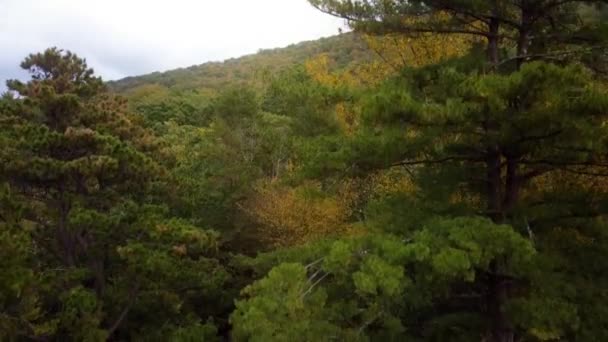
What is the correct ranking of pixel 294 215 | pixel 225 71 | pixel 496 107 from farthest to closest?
pixel 225 71 → pixel 294 215 → pixel 496 107

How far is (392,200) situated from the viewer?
317 inches

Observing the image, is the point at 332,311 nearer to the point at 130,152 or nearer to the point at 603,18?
the point at 603,18

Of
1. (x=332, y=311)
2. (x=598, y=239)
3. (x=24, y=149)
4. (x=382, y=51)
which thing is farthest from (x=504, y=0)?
(x=24, y=149)

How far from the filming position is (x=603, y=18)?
24.9 feet

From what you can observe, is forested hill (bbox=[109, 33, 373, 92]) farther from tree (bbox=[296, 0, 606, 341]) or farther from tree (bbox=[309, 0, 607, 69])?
tree (bbox=[296, 0, 606, 341])

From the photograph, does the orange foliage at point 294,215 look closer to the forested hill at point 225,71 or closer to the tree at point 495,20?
the tree at point 495,20

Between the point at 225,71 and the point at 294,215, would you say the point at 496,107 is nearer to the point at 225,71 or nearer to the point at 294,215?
the point at 294,215

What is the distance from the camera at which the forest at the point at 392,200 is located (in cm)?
621

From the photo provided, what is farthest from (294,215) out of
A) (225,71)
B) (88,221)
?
(225,71)

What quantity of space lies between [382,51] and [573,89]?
27.6ft

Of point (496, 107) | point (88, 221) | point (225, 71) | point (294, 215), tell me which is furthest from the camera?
point (225, 71)

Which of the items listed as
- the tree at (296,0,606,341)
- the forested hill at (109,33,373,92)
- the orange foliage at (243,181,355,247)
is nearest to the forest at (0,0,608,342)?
the tree at (296,0,606,341)

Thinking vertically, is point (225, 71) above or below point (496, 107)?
below

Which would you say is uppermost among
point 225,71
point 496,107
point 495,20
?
point 495,20
